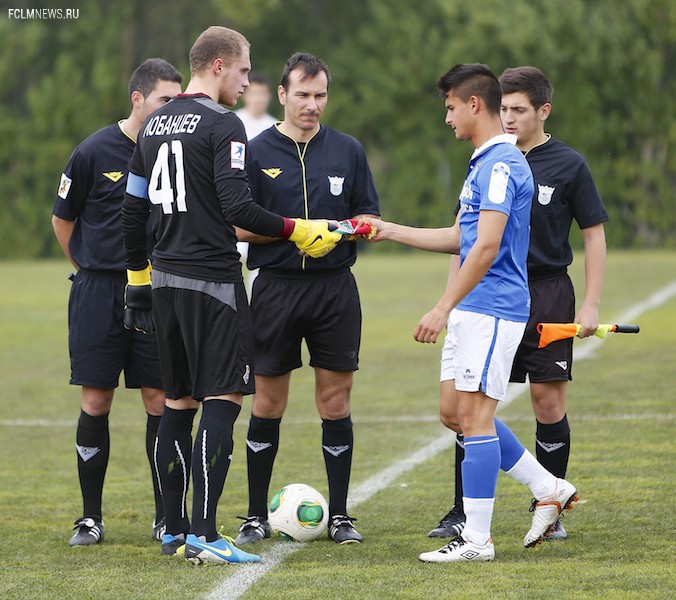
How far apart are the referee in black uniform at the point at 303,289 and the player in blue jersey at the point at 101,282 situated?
1.75ft

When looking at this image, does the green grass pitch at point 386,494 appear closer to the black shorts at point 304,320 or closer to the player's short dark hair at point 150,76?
the black shorts at point 304,320

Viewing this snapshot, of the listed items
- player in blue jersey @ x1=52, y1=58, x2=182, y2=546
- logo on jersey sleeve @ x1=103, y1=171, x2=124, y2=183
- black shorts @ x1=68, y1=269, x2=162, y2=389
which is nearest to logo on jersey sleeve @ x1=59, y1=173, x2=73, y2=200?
player in blue jersey @ x1=52, y1=58, x2=182, y2=546

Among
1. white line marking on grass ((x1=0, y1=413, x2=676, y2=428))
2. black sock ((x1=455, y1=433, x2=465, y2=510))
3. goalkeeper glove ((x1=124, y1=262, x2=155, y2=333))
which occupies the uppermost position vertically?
goalkeeper glove ((x1=124, y1=262, x2=155, y2=333))

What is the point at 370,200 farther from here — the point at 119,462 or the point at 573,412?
the point at 573,412

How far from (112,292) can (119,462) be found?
212 cm

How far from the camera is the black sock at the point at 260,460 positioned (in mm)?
5879

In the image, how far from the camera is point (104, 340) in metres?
5.95

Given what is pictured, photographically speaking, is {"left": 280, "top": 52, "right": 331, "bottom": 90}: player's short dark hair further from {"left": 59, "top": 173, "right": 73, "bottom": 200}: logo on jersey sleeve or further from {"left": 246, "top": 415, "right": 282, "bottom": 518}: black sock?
{"left": 246, "top": 415, "right": 282, "bottom": 518}: black sock

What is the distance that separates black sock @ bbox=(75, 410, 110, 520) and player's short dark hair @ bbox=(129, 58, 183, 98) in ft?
5.16

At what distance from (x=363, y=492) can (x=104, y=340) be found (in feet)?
5.53

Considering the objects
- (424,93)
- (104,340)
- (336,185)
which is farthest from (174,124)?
(424,93)

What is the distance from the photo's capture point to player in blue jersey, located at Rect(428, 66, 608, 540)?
5.75m

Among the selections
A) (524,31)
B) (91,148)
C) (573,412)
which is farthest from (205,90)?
(524,31)

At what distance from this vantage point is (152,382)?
6035mm
